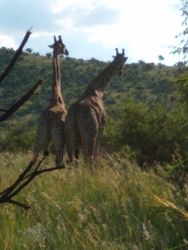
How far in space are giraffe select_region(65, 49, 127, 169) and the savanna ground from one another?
3.26m

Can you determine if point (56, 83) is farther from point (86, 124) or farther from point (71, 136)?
point (86, 124)

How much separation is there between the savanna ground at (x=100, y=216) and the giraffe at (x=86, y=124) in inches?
128

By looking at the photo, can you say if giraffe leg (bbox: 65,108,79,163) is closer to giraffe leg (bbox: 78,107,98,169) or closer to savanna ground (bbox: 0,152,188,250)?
giraffe leg (bbox: 78,107,98,169)

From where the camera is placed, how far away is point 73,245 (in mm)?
6035

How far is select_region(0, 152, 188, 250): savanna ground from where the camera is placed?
601 centimetres

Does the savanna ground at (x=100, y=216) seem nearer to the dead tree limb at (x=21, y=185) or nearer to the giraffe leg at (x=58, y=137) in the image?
the dead tree limb at (x=21, y=185)

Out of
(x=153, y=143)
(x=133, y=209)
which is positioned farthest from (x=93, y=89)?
(x=133, y=209)

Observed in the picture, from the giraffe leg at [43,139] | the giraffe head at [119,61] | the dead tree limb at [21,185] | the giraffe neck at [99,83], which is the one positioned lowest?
the giraffe leg at [43,139]

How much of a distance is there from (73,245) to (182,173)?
2.27m

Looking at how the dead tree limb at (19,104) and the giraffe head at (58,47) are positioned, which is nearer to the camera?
the dead tree limb at (19,104)

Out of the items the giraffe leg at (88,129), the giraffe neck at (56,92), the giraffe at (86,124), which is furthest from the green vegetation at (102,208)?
the giraffe neck at (56,92)

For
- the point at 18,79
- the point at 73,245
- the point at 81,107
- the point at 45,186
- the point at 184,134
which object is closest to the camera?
the point at 73,245

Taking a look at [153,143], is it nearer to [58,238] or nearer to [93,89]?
[93,89]

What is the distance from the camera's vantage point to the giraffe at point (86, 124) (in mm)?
12000
